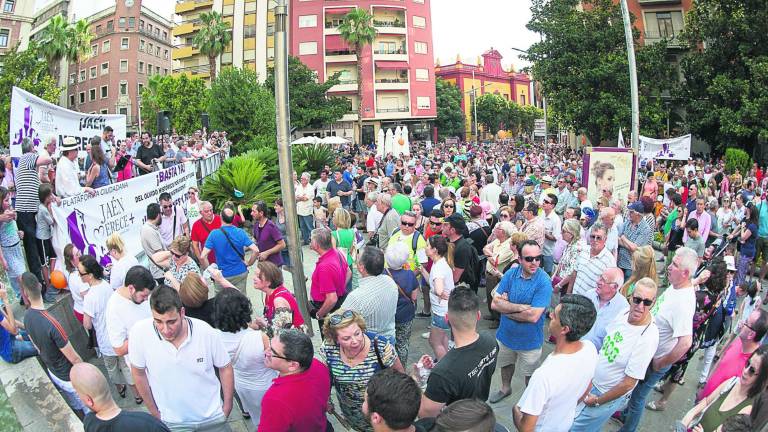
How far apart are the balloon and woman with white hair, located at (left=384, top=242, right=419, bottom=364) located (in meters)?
4.00

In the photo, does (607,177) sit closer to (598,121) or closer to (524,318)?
(524,318)

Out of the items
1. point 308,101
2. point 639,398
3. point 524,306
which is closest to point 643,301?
point 639,398

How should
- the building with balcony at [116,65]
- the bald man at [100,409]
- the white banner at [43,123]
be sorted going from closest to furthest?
the bald man at [100,409] < the white banner at [43,123] < the building with balcony at [116,65]

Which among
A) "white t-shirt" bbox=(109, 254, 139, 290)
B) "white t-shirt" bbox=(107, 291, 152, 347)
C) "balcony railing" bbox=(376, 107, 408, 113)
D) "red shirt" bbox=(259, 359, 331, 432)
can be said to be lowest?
"red shirt" bbox=(259, 359, 331, 432)

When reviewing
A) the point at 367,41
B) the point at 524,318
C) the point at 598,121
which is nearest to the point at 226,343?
the point at 524,318

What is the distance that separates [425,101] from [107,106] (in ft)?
128

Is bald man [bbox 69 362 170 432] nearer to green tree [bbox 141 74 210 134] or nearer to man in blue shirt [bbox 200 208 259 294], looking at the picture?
man in blue shirt [bbox 200 208 259 294]

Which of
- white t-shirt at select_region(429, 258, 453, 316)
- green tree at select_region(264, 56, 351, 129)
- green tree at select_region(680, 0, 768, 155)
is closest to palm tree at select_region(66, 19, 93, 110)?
green tree at select_region(264, 56, 351, 129)

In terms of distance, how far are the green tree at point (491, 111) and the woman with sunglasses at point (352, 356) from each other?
79.1 meters

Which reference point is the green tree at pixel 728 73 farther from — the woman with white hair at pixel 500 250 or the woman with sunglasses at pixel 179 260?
the woman with sunglasses at pixel 179 260

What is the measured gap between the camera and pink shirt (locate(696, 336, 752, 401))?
387 cm

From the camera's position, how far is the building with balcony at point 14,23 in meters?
63.8

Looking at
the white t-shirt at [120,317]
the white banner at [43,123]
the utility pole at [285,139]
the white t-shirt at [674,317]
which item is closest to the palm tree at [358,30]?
the white banner at [43,123]

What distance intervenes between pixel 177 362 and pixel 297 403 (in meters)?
0.93
